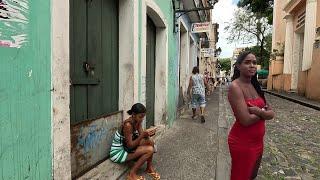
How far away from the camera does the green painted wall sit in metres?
2.56

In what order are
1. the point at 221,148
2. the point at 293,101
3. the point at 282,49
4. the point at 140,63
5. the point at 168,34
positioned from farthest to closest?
the point at 282,49
the point at 293,101
the point at 168,34
the point at 221,148
the point at 140,63

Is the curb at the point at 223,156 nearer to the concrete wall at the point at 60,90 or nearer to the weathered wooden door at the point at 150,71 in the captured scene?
the weathered wooden door at the point at 150,71

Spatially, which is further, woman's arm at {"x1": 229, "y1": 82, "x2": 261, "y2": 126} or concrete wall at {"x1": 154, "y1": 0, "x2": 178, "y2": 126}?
concrete wall at {"x1": 154, "y1": 0, "x2": 178, "y2": 126}

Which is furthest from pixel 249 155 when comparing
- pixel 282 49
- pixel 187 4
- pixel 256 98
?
pixel 282 49

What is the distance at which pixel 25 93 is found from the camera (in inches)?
109

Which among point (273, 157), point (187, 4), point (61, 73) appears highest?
point (187, 4)

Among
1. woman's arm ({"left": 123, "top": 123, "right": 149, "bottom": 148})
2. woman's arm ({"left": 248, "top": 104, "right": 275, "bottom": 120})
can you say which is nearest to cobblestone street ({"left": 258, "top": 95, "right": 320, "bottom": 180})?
woman's arm ({"left": 123, "top": 123, "right": 149, "bottom": 148})

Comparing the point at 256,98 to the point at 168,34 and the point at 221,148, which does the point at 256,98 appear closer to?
the point at 221,148

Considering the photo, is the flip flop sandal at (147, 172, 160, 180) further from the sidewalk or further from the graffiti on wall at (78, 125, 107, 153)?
the graffiti on wall at (78, 125, 107, 153)

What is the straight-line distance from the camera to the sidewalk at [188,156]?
4578 mm

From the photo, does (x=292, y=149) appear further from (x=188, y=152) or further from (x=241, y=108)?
(x=241, y=108)

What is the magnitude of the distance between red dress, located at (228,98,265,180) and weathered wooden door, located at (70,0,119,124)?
193 cm

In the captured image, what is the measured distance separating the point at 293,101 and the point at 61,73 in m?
15.2

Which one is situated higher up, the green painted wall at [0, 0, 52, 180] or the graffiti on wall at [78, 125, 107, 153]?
the green painted wall at [0, 0, 52, 180]
